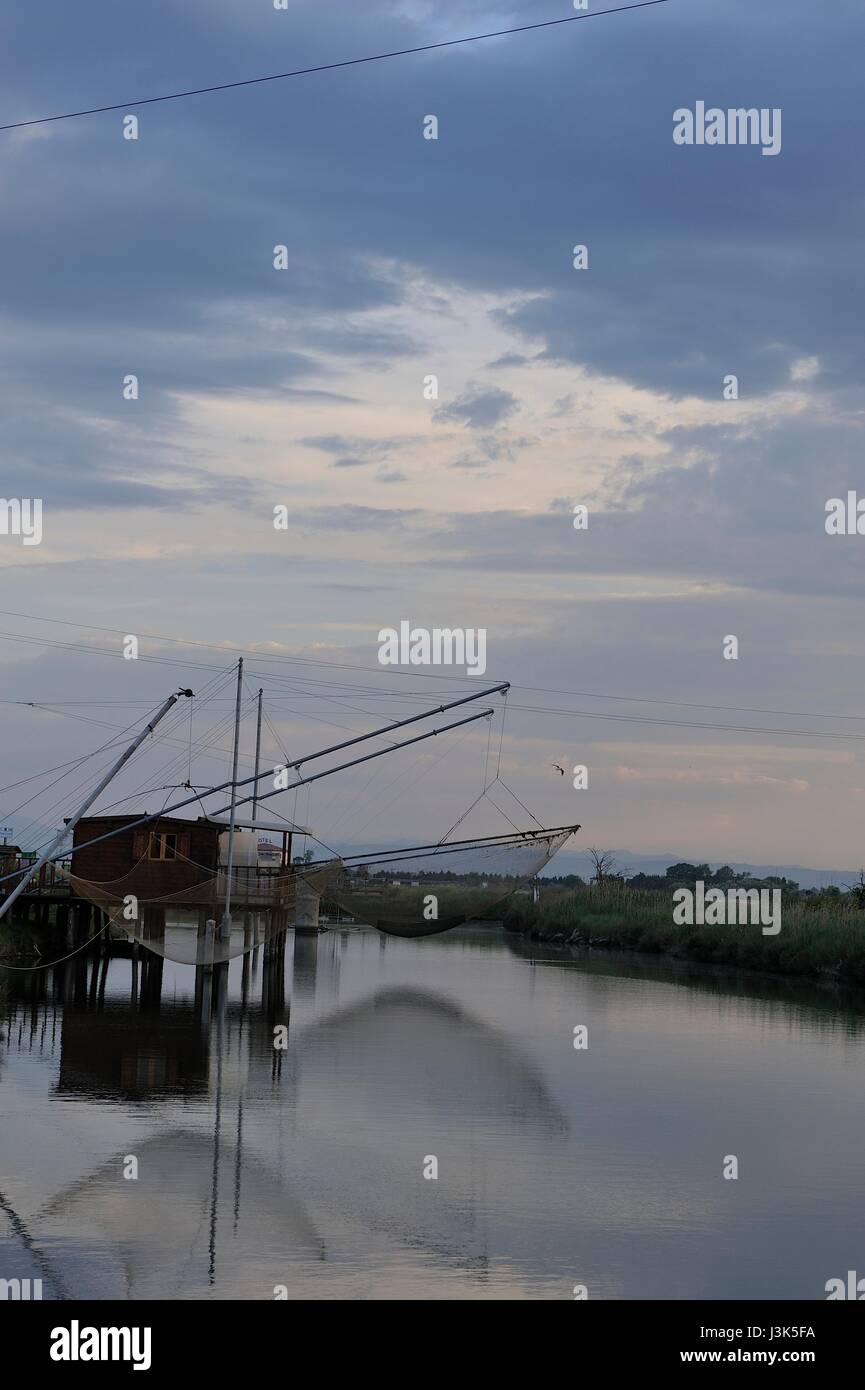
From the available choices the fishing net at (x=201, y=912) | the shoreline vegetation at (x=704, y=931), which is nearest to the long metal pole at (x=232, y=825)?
the fishing net at (x=201, y=912)

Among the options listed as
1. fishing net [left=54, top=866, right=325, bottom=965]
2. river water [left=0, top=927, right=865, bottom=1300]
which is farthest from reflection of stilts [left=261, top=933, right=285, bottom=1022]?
river water [left=0, top=927, right=865, bottom=1300]

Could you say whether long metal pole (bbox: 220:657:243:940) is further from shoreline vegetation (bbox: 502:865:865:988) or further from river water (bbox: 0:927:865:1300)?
shoreline vegetation (bbox: 502:865:865:988)

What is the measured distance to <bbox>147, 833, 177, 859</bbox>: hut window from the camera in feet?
158

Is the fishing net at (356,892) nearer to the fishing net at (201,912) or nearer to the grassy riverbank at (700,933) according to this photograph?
the fishing net at (201,912)

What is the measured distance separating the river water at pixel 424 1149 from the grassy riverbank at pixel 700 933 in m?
10.7

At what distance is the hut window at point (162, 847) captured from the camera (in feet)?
158

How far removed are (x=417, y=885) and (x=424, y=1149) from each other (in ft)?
90.5

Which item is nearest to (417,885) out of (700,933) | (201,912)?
(201,912)

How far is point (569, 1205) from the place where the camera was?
19.0 metres

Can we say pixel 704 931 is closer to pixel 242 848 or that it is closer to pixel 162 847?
pixel 242 848

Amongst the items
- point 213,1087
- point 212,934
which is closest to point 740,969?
point 212,934

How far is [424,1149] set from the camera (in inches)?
879
